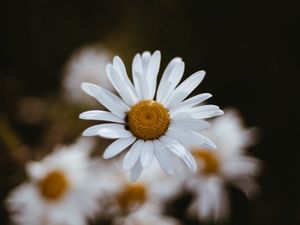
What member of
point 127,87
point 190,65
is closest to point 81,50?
point 190,65

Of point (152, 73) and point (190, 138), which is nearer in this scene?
point (190, 138)

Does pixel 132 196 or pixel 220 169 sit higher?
pixel 220 169

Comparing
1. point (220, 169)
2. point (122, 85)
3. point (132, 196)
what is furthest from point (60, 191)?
point (122, 85)

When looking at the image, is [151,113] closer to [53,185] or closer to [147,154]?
[147,154]

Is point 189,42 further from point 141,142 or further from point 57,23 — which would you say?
point 141,142

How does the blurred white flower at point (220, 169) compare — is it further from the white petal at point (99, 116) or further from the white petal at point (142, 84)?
the white petal at point (99, 116)

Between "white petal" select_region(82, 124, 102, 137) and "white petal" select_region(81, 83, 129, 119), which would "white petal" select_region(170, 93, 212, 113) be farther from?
"white petal" select_region(82, 124, 102, 137)
